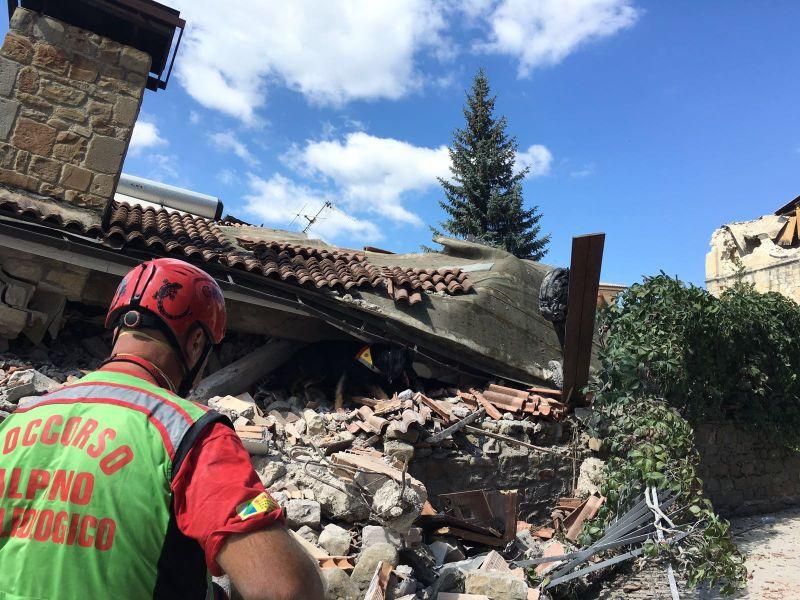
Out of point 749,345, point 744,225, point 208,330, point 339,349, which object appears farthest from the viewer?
point 744,225

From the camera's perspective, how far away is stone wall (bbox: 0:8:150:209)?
753cm

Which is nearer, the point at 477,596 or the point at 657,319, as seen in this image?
the point at 477,596

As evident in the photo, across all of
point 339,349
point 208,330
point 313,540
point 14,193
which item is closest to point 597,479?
point 339,349

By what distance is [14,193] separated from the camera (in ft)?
24.3

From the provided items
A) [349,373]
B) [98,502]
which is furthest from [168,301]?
[349,373]

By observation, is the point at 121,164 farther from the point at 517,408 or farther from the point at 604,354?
the point at 604,354

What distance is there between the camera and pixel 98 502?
49.3 inches

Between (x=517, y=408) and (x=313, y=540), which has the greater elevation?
(x=517, y=408)

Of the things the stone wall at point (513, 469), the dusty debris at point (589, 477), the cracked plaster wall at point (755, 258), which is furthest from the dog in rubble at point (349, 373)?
the cracked plaster wall at point (755, 258)

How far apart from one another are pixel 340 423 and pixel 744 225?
71.0 feet

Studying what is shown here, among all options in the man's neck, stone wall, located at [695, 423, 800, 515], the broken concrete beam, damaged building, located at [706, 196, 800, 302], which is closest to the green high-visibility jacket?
the man's neck

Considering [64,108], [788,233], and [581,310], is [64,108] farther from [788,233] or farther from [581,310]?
[788,233]

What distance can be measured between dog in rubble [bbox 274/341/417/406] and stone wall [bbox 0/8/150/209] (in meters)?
3.38

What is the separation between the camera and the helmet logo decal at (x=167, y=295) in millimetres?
1604
